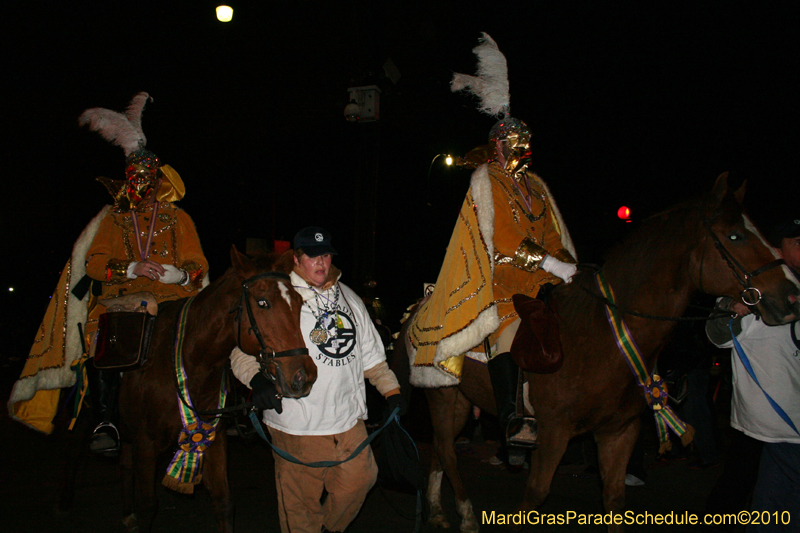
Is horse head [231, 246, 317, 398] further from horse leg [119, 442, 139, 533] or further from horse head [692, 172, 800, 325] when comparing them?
horse head [692, 172, 800, 325]

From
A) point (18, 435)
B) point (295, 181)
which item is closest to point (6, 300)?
point (295, 181)

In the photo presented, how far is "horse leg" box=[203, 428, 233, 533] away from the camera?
155 inches

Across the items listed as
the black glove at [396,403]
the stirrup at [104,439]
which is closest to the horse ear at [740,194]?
the black glove at [396,403]

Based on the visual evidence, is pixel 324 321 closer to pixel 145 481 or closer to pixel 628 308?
pixel 145 481

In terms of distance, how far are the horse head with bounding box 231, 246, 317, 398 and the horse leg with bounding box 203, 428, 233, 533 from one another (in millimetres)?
1080

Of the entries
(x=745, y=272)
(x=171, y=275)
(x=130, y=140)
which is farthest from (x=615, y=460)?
(x=130, y=140)

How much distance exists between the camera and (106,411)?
421cm

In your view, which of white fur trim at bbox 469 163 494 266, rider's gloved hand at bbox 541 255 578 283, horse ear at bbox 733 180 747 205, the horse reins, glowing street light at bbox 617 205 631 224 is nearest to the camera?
the horse reins

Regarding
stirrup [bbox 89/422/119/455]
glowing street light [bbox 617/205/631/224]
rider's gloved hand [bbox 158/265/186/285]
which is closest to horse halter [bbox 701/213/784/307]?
rider's gloved hand [bbox 158/265/186/285]

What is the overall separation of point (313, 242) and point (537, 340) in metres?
1.65

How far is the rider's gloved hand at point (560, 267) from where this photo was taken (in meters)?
4.10

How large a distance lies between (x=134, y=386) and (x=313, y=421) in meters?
1.55

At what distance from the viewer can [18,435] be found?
890cm

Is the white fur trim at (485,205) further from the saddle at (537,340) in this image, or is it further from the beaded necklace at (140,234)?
the beaded necklace at (140,234)
